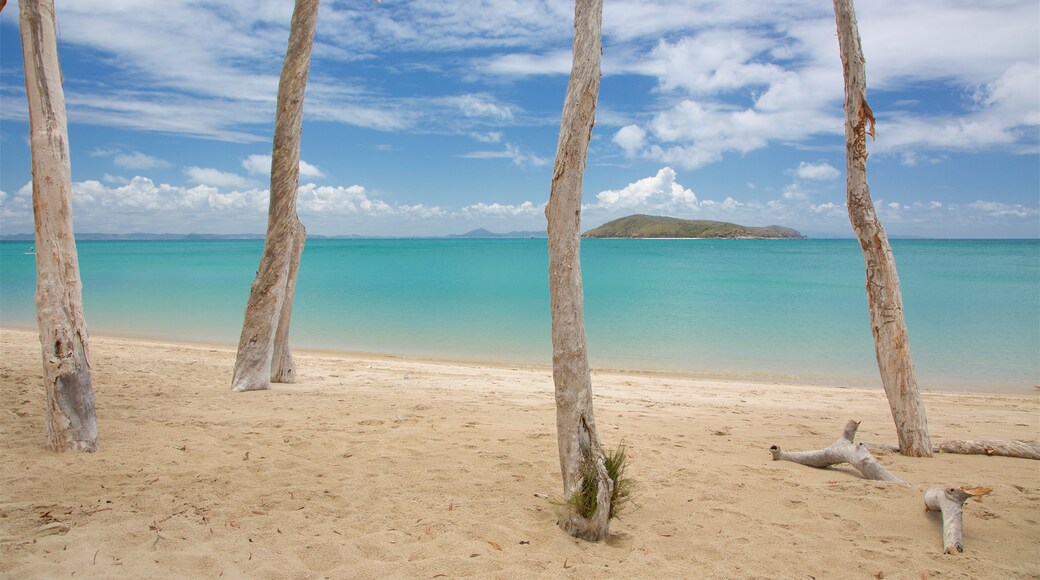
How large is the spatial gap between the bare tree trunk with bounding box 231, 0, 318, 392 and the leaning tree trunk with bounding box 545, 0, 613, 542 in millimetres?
4713

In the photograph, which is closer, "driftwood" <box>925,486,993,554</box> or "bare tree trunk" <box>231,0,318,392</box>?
"driftwood" <box>925,486,993,554</box>

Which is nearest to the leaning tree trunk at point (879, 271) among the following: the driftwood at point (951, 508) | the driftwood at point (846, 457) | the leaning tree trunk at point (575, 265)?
the driftwood at point (846, 457)

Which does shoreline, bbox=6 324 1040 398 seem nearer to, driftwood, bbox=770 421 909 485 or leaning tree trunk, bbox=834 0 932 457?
leaning tree trunk, bbox=834 0 932 457

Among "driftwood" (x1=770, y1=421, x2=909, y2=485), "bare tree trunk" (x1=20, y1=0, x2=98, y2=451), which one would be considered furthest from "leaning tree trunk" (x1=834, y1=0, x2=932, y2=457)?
"bare tree trunk" (x1=20, y1=0, x2=98, y2=451)

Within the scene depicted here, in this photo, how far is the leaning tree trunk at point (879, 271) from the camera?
5.67m

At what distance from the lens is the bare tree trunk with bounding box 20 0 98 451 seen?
4922 mm

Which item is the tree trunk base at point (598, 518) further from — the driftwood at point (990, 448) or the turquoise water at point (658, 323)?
the turquoise water at point (658, 323)

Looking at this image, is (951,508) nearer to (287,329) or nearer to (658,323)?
(287,329)

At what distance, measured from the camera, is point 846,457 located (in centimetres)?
514

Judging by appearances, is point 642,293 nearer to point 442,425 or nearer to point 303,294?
point 303,294

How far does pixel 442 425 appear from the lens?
6309mm

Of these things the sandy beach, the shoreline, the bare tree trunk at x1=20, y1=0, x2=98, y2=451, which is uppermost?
the bare tree trunk at x1=20, y1=0, x2=98, y2=451

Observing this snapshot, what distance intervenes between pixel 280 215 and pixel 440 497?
4489mm

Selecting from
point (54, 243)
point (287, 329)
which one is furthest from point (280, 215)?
point (54, 243)
